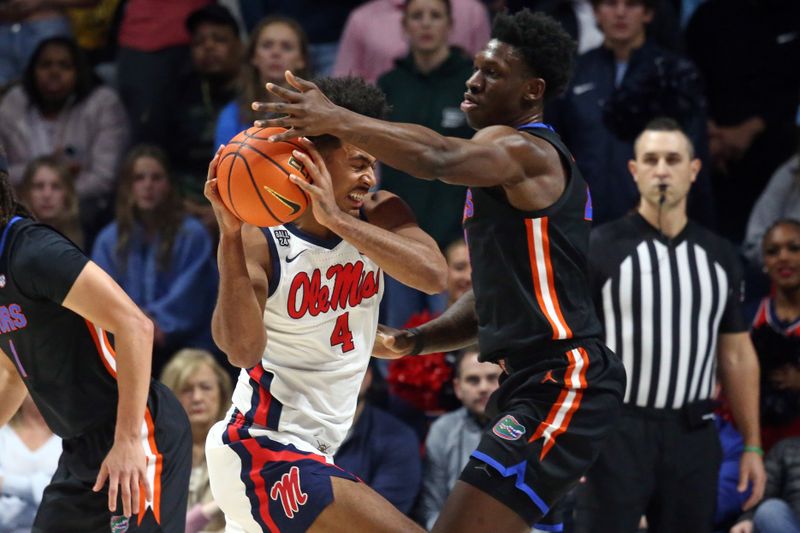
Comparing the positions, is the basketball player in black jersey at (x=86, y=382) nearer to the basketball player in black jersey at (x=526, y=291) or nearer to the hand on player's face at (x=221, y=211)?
the hand on player's face at (x=221, y=211)

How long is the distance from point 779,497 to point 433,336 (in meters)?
2.82

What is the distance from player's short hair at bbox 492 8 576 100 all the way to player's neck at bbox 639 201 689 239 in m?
2.10

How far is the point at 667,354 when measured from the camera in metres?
6.59

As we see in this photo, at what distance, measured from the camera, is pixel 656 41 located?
346 inches

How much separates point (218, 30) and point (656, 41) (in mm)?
2956

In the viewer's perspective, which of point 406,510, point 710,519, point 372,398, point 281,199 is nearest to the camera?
point 281,199

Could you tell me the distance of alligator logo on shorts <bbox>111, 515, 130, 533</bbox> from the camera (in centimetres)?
464

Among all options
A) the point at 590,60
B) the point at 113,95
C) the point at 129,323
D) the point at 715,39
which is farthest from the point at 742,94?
the point at 129,323

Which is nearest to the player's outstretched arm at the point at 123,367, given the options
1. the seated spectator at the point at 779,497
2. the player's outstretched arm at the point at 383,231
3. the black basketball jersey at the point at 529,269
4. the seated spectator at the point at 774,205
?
the player's outstretched arm at the point at 383,231

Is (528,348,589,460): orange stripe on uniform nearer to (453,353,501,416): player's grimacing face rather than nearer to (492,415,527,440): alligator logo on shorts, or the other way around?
(492,415,527,440): alligator logo on shorts

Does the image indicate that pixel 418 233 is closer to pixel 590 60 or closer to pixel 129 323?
pixel 129 323

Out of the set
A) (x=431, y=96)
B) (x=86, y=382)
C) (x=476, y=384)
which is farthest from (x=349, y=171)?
(x=431, y=96)

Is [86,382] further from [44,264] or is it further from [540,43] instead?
[540,43]

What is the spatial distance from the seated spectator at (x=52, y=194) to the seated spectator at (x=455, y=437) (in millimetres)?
2882
